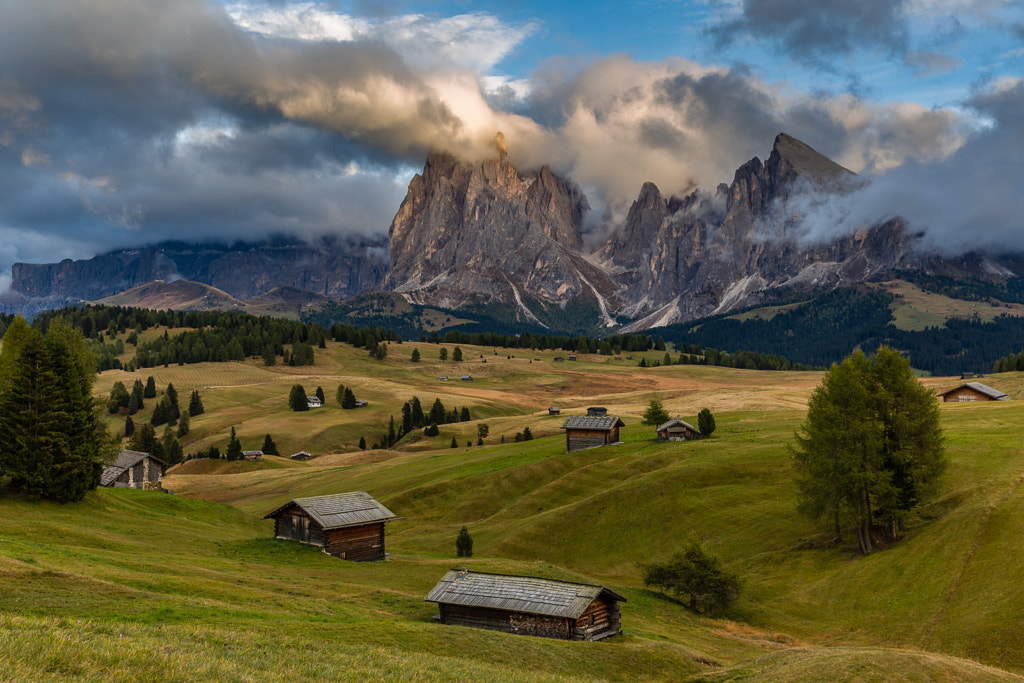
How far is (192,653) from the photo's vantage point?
1756cm

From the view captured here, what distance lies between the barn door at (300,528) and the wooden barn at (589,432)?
4513cm

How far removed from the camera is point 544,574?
47469 millimetres

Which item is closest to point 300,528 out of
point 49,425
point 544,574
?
point 49,425

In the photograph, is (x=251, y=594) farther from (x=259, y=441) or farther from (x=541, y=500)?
(x=259, y=441)

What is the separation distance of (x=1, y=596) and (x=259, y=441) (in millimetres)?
127639

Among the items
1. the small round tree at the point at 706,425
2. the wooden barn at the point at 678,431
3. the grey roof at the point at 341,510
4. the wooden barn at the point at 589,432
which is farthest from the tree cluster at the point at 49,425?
the small round tree at the point at 706,425

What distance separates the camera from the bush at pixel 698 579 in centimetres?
4666

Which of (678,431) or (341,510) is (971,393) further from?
(341,510)

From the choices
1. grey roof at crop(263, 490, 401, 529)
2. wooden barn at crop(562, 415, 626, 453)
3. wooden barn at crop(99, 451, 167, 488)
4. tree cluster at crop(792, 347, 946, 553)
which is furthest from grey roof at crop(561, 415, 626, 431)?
wooden barn at crop(99, 451, 167, 488)

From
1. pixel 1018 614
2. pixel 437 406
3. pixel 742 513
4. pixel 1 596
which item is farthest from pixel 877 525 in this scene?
pixel 437 406

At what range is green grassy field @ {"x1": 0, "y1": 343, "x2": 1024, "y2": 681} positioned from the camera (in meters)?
21.9

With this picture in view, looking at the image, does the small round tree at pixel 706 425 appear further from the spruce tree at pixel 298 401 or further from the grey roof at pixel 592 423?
the spruce tree at pixel 298 401

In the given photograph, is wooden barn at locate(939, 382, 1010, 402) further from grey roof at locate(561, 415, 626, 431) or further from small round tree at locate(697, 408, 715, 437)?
grey roof at locate(561, 415, 626, 431)

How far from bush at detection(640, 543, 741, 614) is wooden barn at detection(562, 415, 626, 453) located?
143 ft
